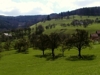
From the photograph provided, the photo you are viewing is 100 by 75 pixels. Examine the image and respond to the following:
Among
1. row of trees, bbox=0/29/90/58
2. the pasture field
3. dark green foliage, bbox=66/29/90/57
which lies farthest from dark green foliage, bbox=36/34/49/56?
the pasture field

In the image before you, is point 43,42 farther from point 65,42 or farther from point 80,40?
point 80,40

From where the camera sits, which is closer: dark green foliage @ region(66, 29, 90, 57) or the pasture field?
the pasture field

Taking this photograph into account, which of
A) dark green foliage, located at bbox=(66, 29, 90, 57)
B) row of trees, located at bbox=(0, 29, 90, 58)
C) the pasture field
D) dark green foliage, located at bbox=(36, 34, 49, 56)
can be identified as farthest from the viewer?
dark green foliage, located at bbox=(36, 34, 49, 56)

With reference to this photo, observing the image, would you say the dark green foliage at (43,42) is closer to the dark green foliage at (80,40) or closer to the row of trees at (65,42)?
the row of trees at (65,42)

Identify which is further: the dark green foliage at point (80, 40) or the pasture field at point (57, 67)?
the dark green foliage at point (80, 40)

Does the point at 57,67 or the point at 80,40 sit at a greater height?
the point at 80,40

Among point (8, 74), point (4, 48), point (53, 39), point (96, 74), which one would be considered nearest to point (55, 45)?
point (53, 39)

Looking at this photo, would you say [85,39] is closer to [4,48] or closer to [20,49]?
[20,49]

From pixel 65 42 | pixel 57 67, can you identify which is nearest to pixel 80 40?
pixel 65 42

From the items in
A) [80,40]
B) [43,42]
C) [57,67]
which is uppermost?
[80,40]

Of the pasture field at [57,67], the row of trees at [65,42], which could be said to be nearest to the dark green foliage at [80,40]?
the row of trees at [65,42]

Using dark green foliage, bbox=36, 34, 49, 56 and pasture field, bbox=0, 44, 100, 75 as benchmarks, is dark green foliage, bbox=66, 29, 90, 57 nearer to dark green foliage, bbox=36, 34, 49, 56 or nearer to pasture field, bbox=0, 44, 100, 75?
pasture field, bbox=0, 44, 100, 75

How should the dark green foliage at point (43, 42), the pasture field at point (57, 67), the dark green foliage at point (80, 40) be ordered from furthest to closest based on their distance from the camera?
the dark green foliage at point (43, 42) → the dark green foliage at point (80, 40) → the pasture field at point (57, 67)

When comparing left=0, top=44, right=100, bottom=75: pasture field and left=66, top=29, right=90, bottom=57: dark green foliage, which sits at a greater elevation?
left=66, top=29, right=90, bottom=57: dark green foliage
